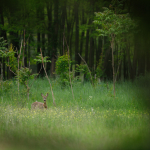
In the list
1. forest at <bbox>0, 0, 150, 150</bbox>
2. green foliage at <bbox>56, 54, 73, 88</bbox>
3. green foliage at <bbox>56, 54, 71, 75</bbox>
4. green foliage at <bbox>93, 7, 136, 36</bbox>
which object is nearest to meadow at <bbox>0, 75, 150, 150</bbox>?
forest at <bbox>0, 0, 150, 150</bbox>

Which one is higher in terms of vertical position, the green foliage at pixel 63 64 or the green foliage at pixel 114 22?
the green foliage at pixel 114 22

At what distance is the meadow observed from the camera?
66.7 inches

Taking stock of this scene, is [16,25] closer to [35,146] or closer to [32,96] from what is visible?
[32,96]

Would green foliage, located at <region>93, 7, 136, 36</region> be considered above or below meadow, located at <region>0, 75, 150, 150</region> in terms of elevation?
above

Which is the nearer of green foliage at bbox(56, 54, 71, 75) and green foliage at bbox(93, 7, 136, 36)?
green foliage at bbox(93, 7, 136, 36)

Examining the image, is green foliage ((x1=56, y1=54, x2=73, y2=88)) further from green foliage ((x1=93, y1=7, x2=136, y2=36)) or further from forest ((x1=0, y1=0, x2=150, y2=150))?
green foliage ((x1=93, y1=7, x2=136, y2=36))

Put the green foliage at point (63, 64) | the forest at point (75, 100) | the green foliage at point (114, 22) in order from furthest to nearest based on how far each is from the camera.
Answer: the green foliage at point (63, 64)
the green foliage at point (114, 22)
the forest at point (75, 100)

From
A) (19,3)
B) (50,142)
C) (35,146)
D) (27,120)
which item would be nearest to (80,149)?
(50,142)

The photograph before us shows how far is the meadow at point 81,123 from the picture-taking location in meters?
1.69

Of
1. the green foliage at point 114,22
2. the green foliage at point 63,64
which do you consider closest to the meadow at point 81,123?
the green foliage at point 63,64

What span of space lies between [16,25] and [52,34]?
3267mm

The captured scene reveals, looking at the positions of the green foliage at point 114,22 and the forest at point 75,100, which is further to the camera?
the green foliage at point 114,22

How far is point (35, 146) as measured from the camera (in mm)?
2184

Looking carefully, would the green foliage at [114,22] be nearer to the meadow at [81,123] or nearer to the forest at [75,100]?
the forest at [75,100]
